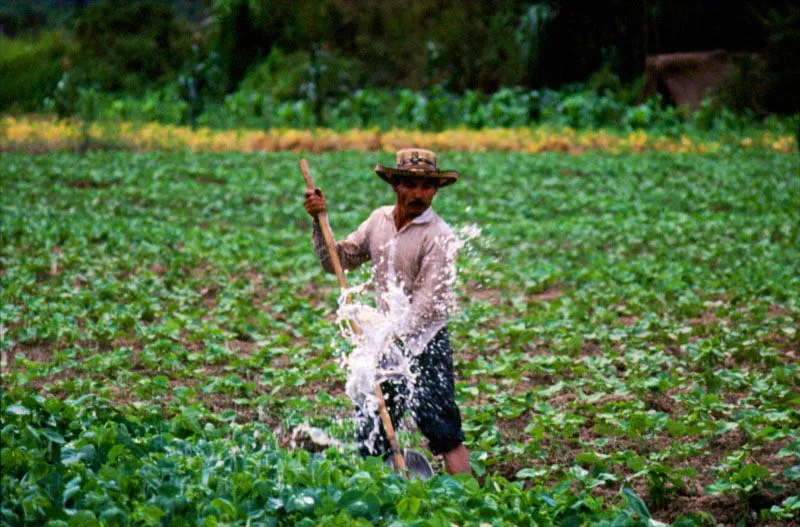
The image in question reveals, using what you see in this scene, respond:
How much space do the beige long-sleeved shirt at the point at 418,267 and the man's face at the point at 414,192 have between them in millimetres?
59

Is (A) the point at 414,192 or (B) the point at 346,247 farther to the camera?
(B) the point at 346,247

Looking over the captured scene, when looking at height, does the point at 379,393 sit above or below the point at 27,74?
below

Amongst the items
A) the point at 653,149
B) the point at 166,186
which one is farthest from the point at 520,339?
the point at 653,149

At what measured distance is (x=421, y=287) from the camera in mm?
4672

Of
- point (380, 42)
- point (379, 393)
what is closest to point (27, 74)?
point (380, 42)

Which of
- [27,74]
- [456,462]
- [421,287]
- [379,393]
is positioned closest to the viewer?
[379,393]

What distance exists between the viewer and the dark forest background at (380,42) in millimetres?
27719

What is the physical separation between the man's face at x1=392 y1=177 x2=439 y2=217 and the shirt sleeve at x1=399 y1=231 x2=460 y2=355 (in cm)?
16

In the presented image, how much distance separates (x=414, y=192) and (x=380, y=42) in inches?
1166

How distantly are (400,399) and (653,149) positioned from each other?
57.0 ft

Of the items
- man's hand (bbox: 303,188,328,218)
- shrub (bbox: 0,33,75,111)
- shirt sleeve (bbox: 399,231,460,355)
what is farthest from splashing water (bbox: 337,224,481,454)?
shrub (bbox: 0,33,75,111)

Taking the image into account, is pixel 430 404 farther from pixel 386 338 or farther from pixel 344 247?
pixel 344 247

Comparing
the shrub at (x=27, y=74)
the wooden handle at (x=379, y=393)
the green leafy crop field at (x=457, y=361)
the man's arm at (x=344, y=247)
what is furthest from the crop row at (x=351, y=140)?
the wooden handle at (x=379, y=393)

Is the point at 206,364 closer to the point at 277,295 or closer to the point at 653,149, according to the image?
the point at 277,295
